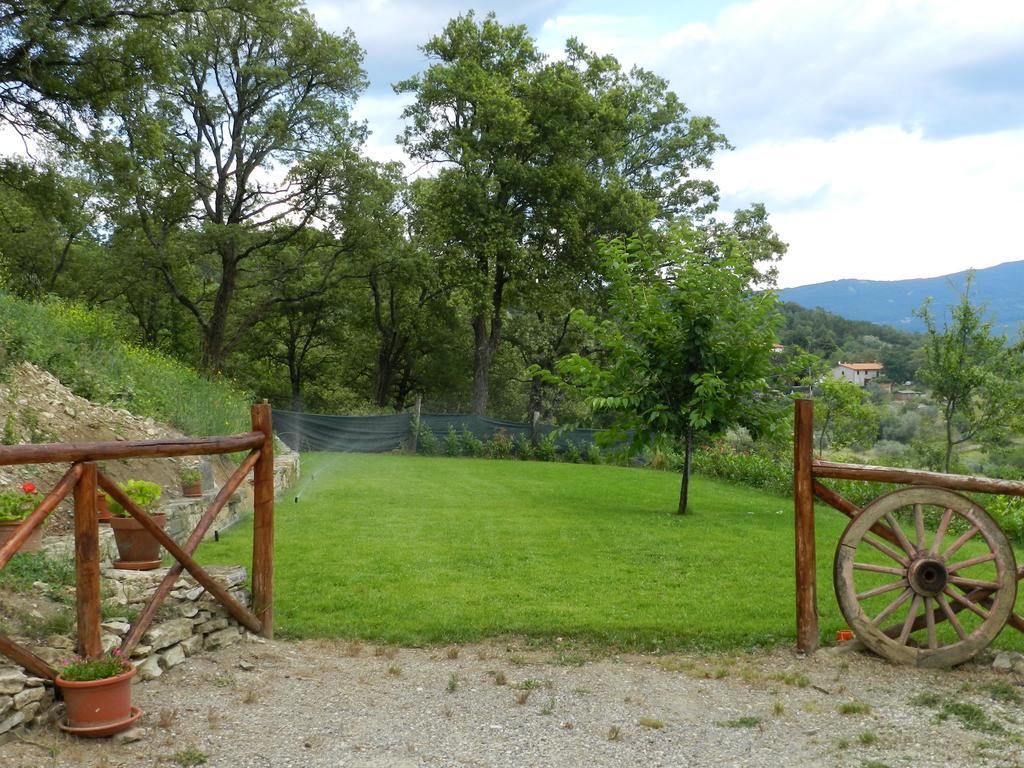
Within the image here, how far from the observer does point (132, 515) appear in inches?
192

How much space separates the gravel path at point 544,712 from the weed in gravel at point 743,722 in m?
0.01

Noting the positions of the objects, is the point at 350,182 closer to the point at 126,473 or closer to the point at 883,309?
the point at 126,473

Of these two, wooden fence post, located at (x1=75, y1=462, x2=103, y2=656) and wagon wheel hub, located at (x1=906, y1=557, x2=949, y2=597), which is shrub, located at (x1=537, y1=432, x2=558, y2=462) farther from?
wooden fence post, located at (x1=75, y1=462, x2=103, y2=656)

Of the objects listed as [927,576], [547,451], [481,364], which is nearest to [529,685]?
[927,576]

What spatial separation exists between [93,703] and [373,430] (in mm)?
20729

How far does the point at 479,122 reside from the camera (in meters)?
29.2

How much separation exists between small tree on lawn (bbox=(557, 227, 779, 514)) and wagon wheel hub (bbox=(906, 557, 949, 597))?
6.34 metres

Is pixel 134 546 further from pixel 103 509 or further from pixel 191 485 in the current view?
pixel 191 485

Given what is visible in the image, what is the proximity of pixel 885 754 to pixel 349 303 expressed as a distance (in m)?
34.3

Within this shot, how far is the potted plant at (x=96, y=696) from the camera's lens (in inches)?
155

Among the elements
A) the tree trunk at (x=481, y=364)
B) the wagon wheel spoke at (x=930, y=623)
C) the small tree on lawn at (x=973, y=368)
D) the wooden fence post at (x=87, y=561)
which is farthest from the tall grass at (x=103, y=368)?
the tree trunk at (x=481, y=364)

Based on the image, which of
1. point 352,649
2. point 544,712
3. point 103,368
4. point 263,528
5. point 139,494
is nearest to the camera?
point 544,712

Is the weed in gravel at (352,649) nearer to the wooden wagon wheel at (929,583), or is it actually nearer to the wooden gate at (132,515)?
the wooden gate at (132,515)

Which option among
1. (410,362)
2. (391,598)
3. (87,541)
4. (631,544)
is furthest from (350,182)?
(87,541)
